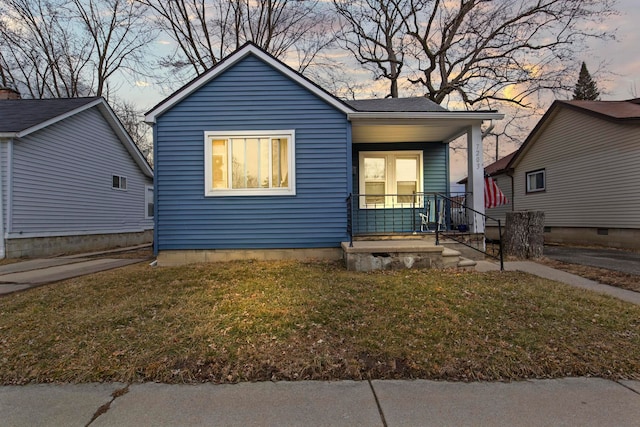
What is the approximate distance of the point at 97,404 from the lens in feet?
8.84

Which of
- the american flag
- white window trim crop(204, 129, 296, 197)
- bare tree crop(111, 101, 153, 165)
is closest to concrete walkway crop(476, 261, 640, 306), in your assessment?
the american flag

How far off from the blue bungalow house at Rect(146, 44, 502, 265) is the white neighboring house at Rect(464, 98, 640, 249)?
270 inches

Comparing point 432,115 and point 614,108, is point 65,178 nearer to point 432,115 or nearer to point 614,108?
point 432,115

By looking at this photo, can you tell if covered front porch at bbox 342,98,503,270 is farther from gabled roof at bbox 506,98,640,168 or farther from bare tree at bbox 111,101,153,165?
bare tree at bbox 111,101,153,165

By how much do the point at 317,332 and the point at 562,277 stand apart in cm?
529

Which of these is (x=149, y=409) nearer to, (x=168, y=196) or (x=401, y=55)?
(x=168, y=196)

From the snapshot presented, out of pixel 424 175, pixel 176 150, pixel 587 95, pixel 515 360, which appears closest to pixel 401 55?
pixel 424 175

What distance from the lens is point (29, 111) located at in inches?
492

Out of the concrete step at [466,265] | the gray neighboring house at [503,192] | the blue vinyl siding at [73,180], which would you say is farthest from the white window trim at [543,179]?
the blue vinyl siding at [73,180]

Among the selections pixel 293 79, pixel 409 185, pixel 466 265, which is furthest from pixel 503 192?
pixel 293 79

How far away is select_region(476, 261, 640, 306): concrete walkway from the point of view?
5305 mm

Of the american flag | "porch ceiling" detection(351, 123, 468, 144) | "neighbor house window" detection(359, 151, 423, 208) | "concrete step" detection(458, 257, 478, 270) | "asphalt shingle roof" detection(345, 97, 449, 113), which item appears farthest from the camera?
the american flag

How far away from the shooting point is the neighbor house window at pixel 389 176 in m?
9.97

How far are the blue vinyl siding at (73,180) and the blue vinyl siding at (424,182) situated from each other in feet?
33.9
